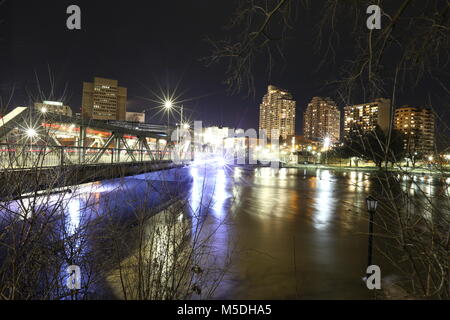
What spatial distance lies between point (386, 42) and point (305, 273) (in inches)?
214

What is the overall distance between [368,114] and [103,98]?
521 feet

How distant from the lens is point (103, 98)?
143 m

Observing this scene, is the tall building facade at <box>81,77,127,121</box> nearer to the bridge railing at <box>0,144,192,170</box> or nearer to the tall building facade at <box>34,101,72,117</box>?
the bridge railing at <box>0,144,192,170</box>

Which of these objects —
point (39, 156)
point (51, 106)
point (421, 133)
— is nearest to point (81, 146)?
point (51, 106)

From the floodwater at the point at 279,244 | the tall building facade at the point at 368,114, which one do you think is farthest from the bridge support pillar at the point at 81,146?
the tall building facade at the point at 368,114

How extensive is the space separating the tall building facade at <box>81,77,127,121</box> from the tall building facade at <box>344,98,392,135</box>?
152151 mm

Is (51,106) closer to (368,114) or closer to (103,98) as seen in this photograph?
(368,114)

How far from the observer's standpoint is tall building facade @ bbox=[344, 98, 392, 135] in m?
3.37

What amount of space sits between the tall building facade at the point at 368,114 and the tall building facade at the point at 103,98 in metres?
152

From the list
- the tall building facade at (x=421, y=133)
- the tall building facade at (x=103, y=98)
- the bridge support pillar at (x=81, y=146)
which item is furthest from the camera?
the tall building facade at (x=103, y=98)

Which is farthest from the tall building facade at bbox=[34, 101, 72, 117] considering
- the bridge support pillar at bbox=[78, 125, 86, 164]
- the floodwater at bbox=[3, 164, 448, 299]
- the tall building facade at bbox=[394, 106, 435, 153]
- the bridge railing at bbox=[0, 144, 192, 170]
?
the tall building facade at bbox=[394, 106, 435, 153]

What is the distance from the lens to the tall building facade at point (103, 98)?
459ft

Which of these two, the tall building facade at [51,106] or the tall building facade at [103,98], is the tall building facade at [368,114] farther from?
the tall building facade at [103,98]
